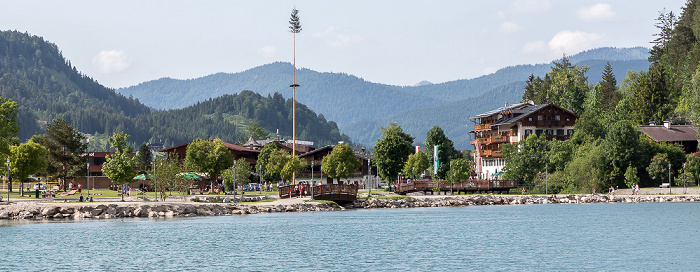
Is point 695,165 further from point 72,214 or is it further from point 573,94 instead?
point 72,214

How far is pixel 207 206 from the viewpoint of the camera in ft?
247

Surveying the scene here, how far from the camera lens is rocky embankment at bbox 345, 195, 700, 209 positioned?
93062mm

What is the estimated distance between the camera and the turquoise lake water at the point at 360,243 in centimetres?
4028

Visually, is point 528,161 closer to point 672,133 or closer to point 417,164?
point 672,133

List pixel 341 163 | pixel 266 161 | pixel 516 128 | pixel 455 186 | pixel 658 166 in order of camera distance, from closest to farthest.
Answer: pixel 658 166, pixel 455 186, pixel 341 163, pixel 516 128, pixel 266 161

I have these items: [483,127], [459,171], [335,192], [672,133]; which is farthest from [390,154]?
[483,127]

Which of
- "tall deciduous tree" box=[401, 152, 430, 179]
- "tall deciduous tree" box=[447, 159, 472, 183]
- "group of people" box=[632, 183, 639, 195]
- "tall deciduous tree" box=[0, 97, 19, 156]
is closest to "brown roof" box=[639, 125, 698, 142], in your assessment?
"group of people" box=[632, 183, 639, 195]

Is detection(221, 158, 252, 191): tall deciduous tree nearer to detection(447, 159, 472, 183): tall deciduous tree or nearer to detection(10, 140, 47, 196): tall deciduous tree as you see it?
detection(10, 140, 47, 196): tall deciduous tree

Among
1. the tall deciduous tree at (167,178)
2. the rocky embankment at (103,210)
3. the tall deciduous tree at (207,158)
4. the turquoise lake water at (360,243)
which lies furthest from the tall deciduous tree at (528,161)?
the rocky embankment at (103,210)

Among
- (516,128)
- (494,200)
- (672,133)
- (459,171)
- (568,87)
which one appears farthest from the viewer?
(568,87)

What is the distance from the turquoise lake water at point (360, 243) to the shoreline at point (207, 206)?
318 centimetres

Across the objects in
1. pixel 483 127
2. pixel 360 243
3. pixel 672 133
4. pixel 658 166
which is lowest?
pixel 360 243

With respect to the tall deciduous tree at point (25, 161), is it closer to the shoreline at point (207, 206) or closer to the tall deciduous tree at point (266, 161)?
the shoreline at point (207, 206)

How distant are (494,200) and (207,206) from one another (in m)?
40.3
